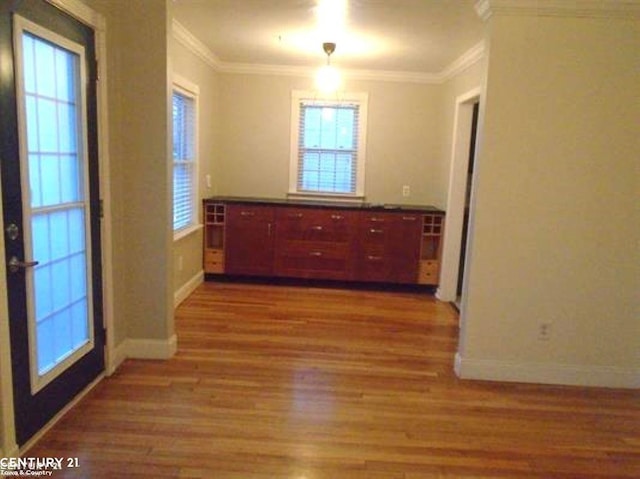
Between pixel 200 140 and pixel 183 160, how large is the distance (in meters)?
0.39

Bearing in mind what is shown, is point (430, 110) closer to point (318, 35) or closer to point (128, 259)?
point (318, 35)

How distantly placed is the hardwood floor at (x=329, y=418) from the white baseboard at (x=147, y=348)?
0.22 feet

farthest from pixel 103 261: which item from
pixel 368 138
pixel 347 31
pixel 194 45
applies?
pixel 368 138

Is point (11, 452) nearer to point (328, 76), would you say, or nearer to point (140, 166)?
point (140, 166)

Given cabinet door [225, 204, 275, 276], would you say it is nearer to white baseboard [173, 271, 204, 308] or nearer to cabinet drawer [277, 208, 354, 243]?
cabinet drawer [277, 208, 354, 243]

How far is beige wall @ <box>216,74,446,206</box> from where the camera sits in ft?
18.3

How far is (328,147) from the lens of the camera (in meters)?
5.74

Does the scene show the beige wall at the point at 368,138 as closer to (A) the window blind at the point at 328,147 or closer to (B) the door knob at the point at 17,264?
(A) the window blind at the point at 328,147

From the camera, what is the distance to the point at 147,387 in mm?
2926

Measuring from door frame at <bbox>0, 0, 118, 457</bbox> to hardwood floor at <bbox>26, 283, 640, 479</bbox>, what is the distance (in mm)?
188

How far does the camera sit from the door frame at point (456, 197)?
189 inches

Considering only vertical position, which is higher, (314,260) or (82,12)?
(82,12)

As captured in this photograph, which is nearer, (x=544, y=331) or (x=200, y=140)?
(x=544, y=331)

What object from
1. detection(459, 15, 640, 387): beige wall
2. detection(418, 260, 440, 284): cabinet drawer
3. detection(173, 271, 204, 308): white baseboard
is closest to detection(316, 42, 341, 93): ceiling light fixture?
detection(459, 15, 640, 387): beige wall
